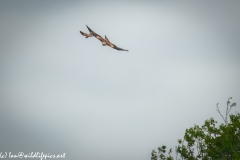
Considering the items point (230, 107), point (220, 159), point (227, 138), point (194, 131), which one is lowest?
point (220, 159)

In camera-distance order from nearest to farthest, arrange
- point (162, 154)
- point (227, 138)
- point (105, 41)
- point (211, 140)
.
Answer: point (105, 41) → point (227, 138) → point (211, 140) → point (162, 154)

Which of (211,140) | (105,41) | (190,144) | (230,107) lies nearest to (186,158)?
(190,144)

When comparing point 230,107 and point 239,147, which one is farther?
point 230,107

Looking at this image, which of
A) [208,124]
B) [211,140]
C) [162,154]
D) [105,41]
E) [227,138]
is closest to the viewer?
[105,41]

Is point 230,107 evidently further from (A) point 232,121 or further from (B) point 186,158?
(B) point 186,158

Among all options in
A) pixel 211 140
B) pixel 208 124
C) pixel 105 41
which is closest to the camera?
pixel 105 41

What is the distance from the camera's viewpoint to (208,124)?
19.6 m

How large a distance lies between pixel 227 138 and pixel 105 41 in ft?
40.8

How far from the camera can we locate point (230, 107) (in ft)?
72.2

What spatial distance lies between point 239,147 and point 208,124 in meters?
3.32

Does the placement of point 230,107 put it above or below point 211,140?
above

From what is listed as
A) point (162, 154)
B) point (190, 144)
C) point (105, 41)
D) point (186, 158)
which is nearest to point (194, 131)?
point (190, 144)

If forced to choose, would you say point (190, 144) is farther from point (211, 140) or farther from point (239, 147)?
point (239, 147)

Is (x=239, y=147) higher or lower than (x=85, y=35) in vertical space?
lower
